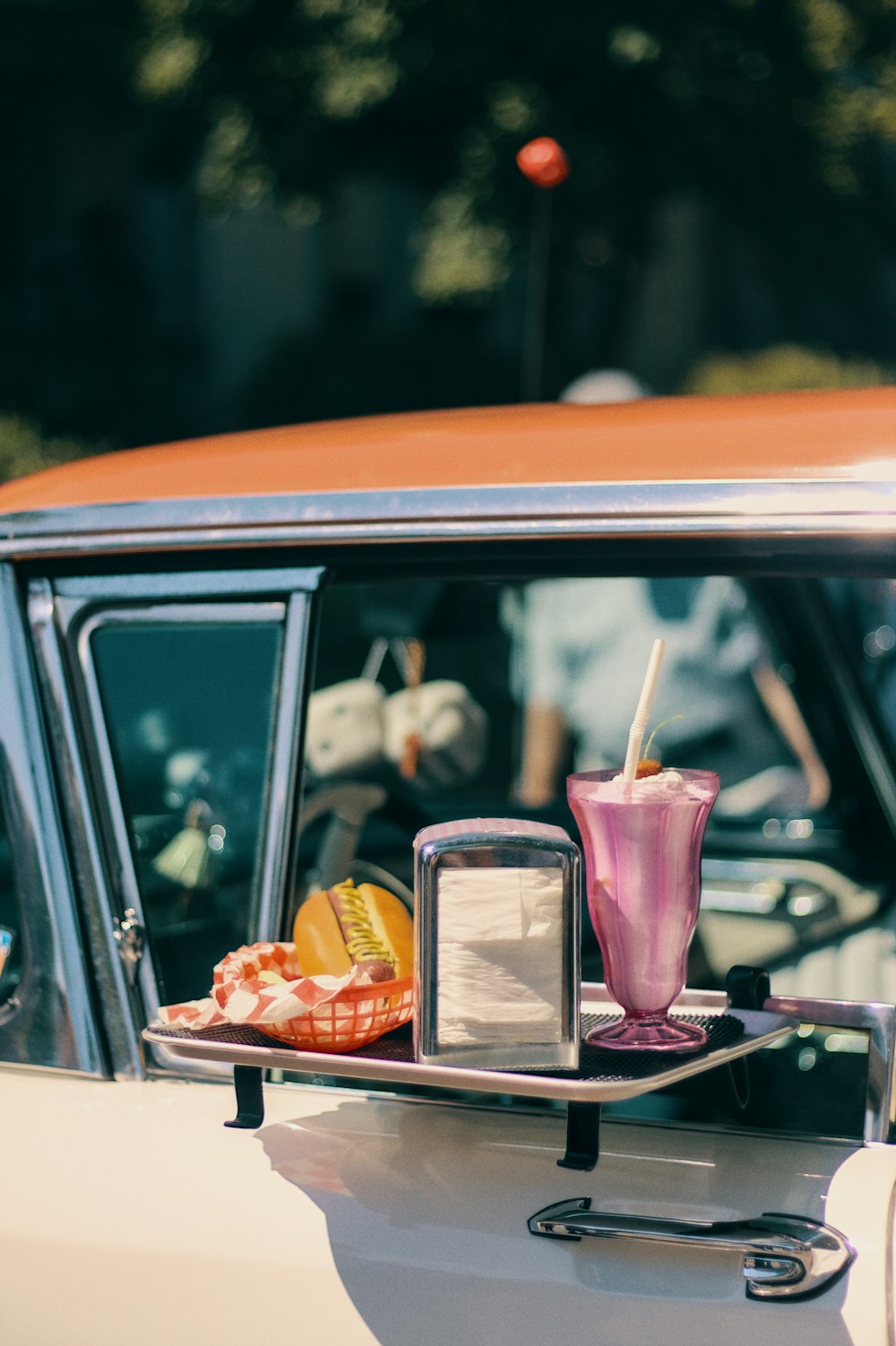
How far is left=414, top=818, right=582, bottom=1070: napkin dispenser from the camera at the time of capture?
1326 mm

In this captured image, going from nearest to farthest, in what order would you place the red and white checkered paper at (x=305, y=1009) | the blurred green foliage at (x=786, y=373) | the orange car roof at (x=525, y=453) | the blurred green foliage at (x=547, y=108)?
the red and white checkered paper at (x=305, y=1009) → the orange car roof at (x=525, y=453) → the blurred green foliage at (x=547, y=108) → the blurred green foliage at (x=786, y=373)

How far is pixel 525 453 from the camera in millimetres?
1628

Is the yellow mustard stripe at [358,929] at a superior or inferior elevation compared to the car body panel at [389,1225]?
superior

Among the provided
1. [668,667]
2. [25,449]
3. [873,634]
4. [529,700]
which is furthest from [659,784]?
[25,449]

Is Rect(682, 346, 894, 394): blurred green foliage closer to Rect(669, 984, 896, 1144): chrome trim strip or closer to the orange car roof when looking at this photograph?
the orange car roof

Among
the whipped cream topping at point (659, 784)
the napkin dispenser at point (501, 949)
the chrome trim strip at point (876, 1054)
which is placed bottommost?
the chrome trim strip at point (876, 1054)

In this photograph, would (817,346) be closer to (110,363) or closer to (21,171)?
(110,363)

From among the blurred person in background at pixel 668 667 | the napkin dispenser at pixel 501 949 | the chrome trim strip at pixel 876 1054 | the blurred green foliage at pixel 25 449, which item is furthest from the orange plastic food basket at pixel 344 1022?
the blurred green foliage at pixel 25 449

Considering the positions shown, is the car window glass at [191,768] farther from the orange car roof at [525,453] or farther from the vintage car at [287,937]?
the orange car roof at [525,453]

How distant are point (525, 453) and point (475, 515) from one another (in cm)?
10

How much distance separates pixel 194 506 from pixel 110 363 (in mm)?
14258

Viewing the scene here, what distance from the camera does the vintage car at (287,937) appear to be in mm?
1369

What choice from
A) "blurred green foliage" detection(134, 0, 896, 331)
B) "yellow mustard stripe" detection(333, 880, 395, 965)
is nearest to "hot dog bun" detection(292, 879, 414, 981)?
"yellow mustard stripe" detection(333, 880, 395, 965)

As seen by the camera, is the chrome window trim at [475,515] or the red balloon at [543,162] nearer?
the chrome window trim at [475,515]
